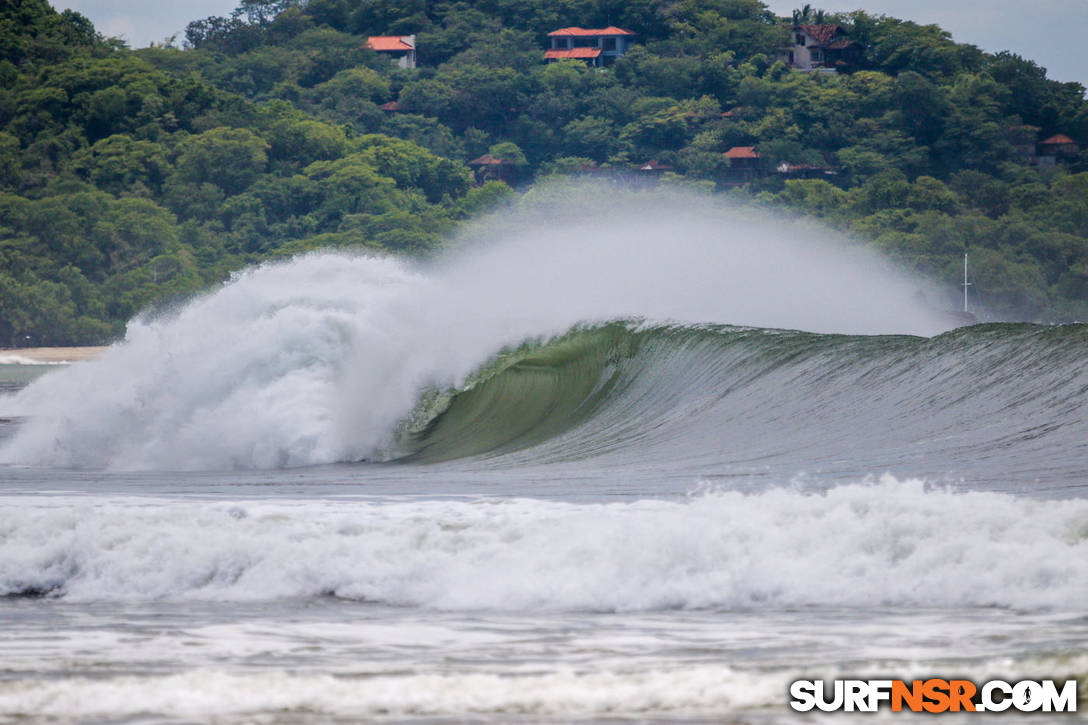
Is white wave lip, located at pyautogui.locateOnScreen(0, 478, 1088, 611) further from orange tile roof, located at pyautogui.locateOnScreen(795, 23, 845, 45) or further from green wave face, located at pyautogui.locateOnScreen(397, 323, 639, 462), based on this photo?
orange tile roof, located at pyautogui.locateOnScreen(795, 23, 845, 45)

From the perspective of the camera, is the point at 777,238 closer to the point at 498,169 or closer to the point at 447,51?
the point at 498,169

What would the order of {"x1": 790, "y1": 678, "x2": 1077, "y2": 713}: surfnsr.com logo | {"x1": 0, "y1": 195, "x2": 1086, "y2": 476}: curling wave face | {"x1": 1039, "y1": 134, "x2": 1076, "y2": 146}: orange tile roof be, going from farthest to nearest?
1. {"x1": 1039, "y1": 134, "x2": 1076, "y2": 146}: orange tile roof
2. {"x1": 0, "y1": 195, "x2": 1086, "y2": 476}: curling wave face
3. {"x1": 790, "y1": 678, "x2": 1077, "y2": 713}: surfnsr.com logo

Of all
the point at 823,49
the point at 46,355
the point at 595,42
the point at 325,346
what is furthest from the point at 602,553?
the point at 595,42

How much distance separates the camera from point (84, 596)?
9.77 m

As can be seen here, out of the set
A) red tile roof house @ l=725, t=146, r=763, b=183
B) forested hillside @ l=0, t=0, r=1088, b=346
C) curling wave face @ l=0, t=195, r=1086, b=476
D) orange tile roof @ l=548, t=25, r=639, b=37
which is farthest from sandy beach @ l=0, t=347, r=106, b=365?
orange tile roof @ l=548, t=25, r=639, b=37

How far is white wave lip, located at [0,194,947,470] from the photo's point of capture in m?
19.1

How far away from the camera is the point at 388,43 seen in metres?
155

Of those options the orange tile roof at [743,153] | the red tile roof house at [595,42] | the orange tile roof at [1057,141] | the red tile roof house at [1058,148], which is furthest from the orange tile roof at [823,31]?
the red tile roof house at [1058,148]

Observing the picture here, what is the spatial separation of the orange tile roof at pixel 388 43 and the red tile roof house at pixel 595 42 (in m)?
14.8

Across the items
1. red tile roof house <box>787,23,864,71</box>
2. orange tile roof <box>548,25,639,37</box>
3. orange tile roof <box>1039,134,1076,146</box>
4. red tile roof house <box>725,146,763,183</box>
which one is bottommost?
red tile roof house <box>725,146,763,183</box>

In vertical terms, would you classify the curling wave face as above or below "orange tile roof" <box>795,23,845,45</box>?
below

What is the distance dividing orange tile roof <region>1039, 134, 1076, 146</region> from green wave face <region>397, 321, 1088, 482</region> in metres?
111

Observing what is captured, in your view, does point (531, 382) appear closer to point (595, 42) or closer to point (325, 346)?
point (325, 346)

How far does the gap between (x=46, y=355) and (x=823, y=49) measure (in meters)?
83.1
